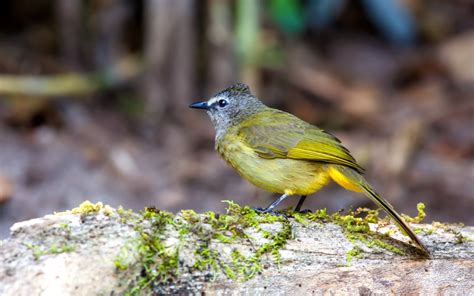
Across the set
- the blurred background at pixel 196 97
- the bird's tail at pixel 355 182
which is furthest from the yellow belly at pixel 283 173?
the blurred background at pixel 196 97

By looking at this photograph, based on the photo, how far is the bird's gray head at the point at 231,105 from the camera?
569cm

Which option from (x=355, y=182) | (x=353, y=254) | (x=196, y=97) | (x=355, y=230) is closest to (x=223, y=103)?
(x=355, y=182)

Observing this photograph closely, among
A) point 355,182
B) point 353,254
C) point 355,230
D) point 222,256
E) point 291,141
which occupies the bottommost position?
point 222,256

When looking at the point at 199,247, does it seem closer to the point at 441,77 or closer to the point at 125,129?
the point at 125,129

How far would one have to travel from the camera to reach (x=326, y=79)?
1128 centimetres

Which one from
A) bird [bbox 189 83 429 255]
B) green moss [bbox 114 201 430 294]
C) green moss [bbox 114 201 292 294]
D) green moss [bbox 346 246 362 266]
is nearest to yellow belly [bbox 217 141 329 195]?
bird [bbox 189 83 429 255]

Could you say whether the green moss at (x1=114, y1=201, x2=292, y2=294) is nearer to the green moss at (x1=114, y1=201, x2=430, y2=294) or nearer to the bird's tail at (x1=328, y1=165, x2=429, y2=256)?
the green moss at (x1=114, y1=201, x2=430, y2=294)

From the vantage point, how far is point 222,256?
11.7 feet

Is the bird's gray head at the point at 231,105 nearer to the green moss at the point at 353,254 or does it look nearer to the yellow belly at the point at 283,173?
the yellow belly at the point at 283,173

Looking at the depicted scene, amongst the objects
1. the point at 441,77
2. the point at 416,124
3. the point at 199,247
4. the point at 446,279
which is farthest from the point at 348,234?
the point at 441,77

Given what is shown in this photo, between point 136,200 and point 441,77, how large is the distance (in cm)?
592

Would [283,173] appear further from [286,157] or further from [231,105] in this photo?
[231,105]

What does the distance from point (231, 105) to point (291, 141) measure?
→ 901mm

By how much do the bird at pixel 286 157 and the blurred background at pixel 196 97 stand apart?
3016mm
